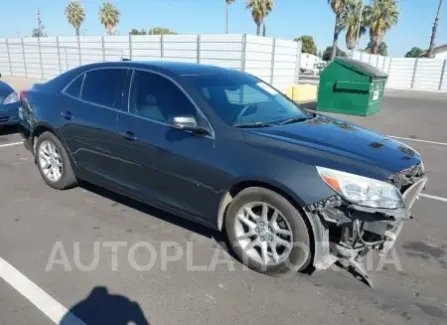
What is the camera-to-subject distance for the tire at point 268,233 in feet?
9.12

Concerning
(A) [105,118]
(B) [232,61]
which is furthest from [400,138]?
(B) [232,61]

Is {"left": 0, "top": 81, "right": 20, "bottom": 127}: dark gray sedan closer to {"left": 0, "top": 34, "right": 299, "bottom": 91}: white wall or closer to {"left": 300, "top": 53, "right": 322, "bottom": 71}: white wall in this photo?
{"left": 0, "top": 34, "right": 299, "bottom": 91}: white wall

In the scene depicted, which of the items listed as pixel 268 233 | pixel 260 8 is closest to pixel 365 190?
pixel 268 233

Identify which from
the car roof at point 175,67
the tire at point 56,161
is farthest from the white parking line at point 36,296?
the car roof at point 175,67

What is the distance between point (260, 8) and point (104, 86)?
39.0 m

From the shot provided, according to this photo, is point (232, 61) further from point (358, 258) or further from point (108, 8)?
point (108, 8)

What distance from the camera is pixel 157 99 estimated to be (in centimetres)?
355

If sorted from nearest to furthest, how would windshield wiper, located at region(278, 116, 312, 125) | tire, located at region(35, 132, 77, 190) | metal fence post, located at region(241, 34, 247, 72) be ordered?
windshield wiper, located at region(278, 116, 312, 125) → tire, located at region(35, 132, 77, 190) → metal fence post, located at region(241, 34, 247, 72)

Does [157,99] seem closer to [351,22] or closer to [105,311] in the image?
[105,311]

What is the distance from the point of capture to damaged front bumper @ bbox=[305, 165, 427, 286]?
102 inches

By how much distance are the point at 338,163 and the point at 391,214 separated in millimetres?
488

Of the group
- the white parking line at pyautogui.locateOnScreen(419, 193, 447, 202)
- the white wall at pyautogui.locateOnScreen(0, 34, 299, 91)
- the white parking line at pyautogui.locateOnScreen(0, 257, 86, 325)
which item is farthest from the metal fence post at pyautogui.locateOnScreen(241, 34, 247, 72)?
the white parking line at pyautogui.locateOnScreen(0, 257, 86, 325)

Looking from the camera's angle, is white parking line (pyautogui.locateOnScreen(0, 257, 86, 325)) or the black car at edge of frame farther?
the black car at edge of frame

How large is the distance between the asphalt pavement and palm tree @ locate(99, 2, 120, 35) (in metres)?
49.5
